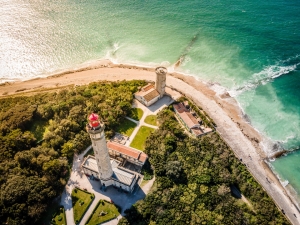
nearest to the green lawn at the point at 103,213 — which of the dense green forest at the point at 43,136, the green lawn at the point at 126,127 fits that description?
the dense green forest at the point at 43,136

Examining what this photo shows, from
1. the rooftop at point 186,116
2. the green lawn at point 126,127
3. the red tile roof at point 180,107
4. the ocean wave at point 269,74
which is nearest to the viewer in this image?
the green lawn at point 126,127

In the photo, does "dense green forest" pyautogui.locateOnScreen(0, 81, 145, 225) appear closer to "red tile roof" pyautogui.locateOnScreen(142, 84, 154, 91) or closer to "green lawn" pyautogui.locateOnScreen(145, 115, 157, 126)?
"red tile roof" pyautogui.locateOnScreen(142, 84, 154, 91)

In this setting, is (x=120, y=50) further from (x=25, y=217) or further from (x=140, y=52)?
(x=25, y=217)

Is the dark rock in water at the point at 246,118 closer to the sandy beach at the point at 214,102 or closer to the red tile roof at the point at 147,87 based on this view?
the sandy beach at the point at 214,102

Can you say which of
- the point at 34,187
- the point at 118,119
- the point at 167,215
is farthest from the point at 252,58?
the point at 34,187

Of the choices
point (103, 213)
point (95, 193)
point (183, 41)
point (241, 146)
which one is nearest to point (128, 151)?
point (95, 193)

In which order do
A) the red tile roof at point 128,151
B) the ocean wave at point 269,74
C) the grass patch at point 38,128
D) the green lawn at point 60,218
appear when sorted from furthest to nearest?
the ocean wave at point 269,74
the grass patch at point 38,128
the red tile roof at point 128,151
the green lawn at point 60,218
